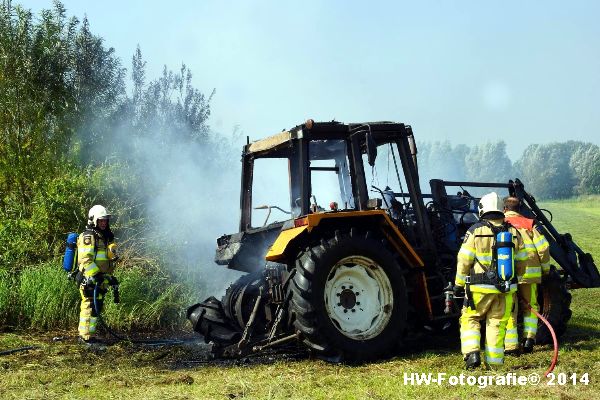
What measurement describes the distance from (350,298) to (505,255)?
1663 millimetres

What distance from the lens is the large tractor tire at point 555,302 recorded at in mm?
7758

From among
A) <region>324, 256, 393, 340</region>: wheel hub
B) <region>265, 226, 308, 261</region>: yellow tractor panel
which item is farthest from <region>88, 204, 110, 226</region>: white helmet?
<region>324, 256, 393, 340</region>: wheel hub

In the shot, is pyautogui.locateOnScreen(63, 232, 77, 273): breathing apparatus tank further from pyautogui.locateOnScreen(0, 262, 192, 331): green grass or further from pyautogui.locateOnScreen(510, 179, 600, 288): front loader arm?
pyautogui.locateOnScreen(510, 179, 600, 288): front loader arm

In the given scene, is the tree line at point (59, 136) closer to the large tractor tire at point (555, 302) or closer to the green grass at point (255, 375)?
the green grass at point (255, 375)

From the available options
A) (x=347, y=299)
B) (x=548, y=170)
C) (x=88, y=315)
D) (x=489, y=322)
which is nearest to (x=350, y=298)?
(x=347, y=299)

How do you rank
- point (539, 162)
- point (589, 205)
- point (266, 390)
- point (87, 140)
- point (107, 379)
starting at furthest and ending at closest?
1. point (539, 162)
2. point (589, 205)
3. point (87, 140)
4. point (107, 379)
5. point (266, 390)

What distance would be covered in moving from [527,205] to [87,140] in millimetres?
9082

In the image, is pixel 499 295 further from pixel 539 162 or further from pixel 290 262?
pixel 539 162

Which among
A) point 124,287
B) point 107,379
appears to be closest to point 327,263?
point 107,379

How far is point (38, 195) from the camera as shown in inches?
461

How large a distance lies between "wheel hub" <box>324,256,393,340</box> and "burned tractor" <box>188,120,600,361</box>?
1cm

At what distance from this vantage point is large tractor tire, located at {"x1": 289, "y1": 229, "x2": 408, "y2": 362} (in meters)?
6.49

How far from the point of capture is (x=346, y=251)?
673cm

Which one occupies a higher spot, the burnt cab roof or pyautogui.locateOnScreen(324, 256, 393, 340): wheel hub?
the burnt cab roof
